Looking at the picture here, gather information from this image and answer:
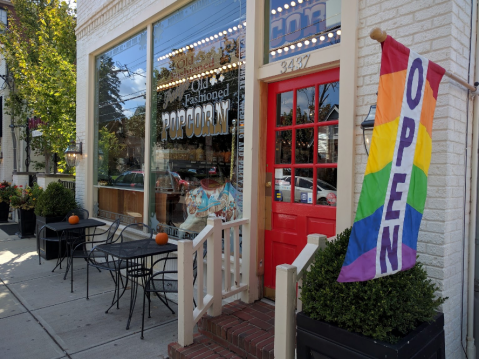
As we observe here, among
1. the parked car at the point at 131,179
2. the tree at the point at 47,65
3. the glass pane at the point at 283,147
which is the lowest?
the parked car at the point at 131,179

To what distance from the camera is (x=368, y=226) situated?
5.57 feet

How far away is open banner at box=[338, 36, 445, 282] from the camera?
170cm

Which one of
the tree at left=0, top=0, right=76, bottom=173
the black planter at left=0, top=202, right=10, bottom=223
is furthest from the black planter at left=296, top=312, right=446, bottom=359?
the black planter at left=0, top=202, right=10, bottom=223

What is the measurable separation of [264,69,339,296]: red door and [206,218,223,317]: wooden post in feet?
2.06

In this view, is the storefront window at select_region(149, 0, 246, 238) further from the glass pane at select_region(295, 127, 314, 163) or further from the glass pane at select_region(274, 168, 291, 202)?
the glass pane at select_region(295, 127, 314, 163)

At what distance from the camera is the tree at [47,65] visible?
9.61 meters

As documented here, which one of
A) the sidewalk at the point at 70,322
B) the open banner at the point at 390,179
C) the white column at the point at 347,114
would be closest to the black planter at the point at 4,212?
the sidewalk at the point at 70,322

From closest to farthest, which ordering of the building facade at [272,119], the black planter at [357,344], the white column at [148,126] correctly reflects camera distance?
the black planter at [357,344]
the building facade at [272,119]
the white column at [148,126]

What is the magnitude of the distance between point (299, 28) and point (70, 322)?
3.85 m

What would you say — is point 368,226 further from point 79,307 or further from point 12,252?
point 12,252

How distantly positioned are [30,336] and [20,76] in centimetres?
998

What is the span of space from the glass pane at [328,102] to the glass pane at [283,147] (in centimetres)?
40

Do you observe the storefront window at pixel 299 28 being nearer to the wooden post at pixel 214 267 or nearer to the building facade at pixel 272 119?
the building facade at pixel 272 119

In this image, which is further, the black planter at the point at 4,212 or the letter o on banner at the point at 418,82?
the black planter at the point at 4,212
